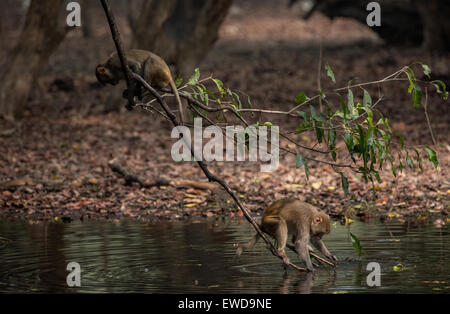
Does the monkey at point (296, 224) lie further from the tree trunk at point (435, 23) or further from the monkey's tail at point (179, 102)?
the tree trunk at point (435, 23)

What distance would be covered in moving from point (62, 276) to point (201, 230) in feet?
10.2

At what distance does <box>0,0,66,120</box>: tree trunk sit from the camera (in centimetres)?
1764

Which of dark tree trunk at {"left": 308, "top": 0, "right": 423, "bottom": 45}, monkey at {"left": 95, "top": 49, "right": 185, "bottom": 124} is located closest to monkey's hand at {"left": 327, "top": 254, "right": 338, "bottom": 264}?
monkey at {"left": 95, "top": 49, "right": 185, "bottom": 124}

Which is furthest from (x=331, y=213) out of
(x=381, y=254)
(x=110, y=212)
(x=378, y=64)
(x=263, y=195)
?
(x=378, y=64)

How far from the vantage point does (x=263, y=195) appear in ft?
41.7

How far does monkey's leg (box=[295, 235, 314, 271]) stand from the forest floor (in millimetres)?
1264

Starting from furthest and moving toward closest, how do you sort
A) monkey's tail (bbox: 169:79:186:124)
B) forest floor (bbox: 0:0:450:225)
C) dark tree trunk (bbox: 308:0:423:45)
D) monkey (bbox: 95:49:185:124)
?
dark tree trunk (bbox: 308:0:423:45) → forest floor (bbox: 0:0:450:225) → monkey (bbox: 95:49:185:124) → monkey's tail (bbox: 169:79:186:124)

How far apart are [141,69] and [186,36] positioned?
12.2 m

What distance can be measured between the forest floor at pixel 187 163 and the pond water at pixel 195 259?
0.90m

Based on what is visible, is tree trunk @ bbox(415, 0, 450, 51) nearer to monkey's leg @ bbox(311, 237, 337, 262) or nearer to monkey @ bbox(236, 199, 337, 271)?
monkey's leg @ bbox(311, 237, 337, 262)

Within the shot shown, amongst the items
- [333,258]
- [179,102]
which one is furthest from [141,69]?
[333,258]

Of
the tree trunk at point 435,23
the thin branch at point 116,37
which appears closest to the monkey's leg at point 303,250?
the thin branch at point 116,37

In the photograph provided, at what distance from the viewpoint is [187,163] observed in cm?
1570

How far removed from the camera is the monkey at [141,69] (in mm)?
8148
